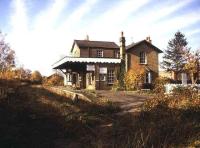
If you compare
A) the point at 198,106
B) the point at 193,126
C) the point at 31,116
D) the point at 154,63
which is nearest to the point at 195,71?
the point at 154,63

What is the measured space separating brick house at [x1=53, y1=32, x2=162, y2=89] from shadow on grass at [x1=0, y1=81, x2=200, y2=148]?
16.6m

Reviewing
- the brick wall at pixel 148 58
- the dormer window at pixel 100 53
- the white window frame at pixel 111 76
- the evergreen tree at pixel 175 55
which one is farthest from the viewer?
the evergreen tree at pixel 175 55

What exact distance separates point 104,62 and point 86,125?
20470mm

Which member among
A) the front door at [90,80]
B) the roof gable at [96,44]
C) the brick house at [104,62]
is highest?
the roof gable at [96,44]

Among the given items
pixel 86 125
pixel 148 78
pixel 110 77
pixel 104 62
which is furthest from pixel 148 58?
pixel 86 125

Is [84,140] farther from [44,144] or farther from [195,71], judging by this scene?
[195,71]

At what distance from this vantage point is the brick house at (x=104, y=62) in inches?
1239

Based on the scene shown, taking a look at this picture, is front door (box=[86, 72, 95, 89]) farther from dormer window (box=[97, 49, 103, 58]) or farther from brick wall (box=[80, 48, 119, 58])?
dormer window (box=[97, 49, 103, 58])

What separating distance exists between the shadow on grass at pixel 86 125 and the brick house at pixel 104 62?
1659cm

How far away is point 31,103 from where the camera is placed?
45.7ft

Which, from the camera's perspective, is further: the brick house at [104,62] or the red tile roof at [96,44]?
the red tile roof at [96,44]

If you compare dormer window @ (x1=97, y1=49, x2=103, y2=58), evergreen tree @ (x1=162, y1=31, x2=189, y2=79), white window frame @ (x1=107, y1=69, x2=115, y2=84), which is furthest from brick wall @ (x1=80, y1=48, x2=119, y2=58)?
evergreen tree @ (x1=162, y1=31, x2=189, y2=79)

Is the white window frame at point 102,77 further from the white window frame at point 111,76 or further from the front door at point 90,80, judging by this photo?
the front door at point 90,80

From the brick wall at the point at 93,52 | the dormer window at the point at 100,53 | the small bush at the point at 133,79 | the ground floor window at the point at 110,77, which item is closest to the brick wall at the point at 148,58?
the small bush at the point at 133,79
